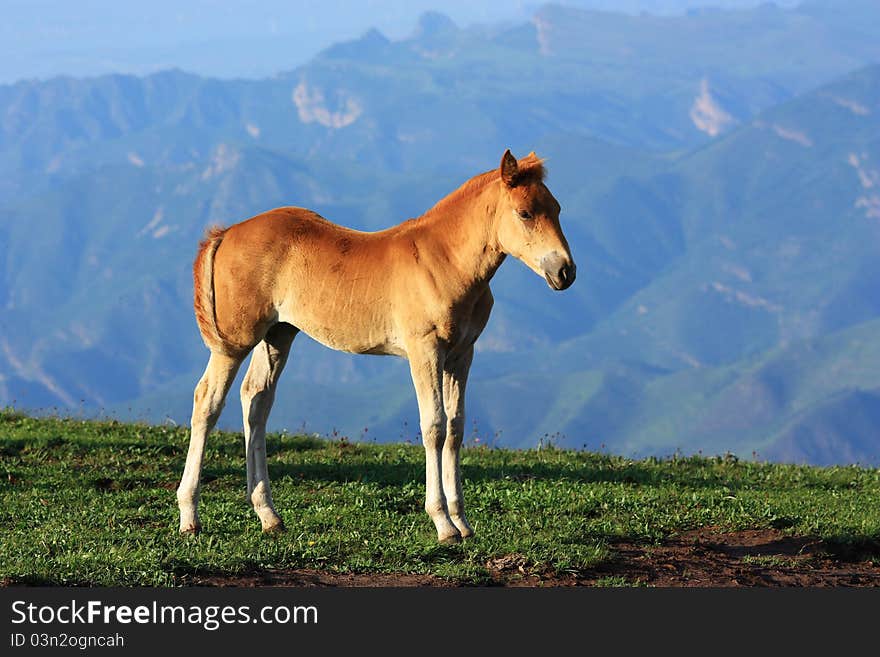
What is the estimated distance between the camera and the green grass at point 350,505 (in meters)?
10.6

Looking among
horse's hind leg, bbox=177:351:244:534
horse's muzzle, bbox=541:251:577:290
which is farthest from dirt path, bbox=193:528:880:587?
horse's muzzle, bbox=541:251:577:290

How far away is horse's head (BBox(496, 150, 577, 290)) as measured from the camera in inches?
421

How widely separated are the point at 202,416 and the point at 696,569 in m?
4.44

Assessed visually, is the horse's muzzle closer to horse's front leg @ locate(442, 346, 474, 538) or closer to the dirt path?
horse's front leg @ locate(442, 346, 474, 538)

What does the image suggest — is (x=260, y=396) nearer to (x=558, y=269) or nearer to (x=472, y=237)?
(x=472, y=237)

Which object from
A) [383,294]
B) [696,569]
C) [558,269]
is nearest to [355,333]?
[383,294]

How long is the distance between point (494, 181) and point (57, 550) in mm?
4569

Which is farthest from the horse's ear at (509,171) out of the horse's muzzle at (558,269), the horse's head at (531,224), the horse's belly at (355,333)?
the horse's belly at (355,333)

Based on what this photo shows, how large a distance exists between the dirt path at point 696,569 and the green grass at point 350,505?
0.14m

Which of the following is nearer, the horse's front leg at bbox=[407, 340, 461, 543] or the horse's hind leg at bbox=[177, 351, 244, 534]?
the horse's front leg at bbox=[407, 340, 461, 543]

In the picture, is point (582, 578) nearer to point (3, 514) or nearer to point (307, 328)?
point (307, 328)

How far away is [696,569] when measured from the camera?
35.8 feet

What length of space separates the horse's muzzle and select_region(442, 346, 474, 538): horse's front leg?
1.12 metres

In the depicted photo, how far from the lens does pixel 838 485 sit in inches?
664
